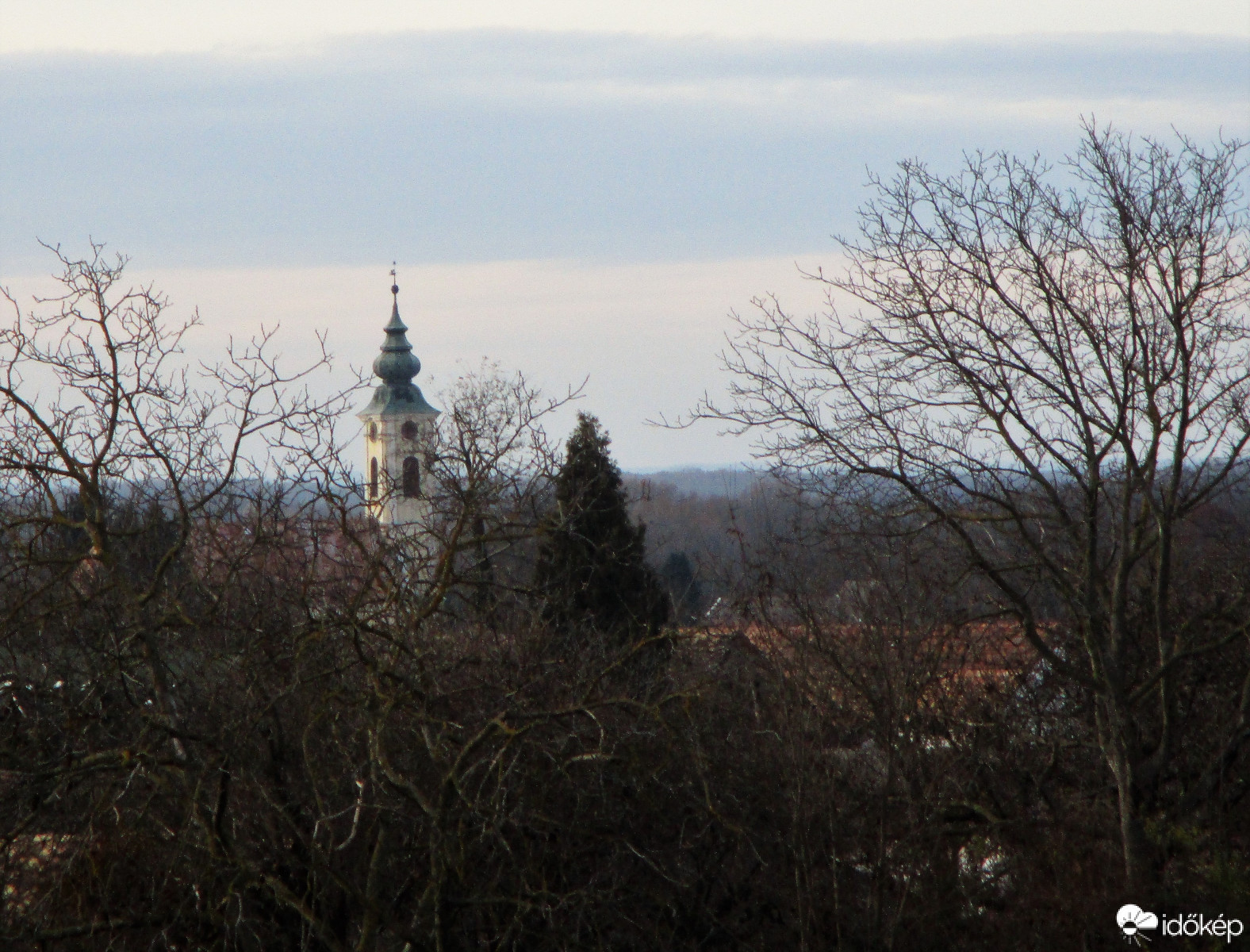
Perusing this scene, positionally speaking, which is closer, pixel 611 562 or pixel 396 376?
pixel 611 562

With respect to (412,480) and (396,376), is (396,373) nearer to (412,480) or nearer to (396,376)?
(396,376)

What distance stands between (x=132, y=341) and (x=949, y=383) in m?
6.79

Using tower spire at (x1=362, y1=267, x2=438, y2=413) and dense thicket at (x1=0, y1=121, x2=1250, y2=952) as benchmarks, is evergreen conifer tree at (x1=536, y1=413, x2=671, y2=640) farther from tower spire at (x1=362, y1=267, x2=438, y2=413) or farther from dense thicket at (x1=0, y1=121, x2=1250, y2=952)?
tower spire at (x1=362, y1=267, x2=438, y2=413)

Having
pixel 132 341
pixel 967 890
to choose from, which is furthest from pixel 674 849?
pixel 132 341

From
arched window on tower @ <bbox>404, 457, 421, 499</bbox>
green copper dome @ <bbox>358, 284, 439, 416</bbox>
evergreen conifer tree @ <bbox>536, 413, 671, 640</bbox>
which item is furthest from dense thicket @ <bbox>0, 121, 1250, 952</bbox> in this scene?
green copper dome @ <bbox>358, 284, 439, 416</bbox>

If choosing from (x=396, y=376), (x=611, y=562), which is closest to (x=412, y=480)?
(x=611, y=562)

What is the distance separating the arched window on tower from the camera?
352 inches

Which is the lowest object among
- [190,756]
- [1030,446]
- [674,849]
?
[674,849]

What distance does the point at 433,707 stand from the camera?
328 inches

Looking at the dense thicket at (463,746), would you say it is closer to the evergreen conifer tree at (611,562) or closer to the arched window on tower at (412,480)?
the arched window on tower at (412,480)

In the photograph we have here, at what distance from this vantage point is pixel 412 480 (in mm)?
9125

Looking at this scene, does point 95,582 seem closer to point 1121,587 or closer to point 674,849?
point 674,849

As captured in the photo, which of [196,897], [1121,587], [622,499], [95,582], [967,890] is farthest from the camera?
[622,499]

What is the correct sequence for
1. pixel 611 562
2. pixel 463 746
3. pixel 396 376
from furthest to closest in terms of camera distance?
pixel 396 376 → pixel 611 562 → pixel 463 746
